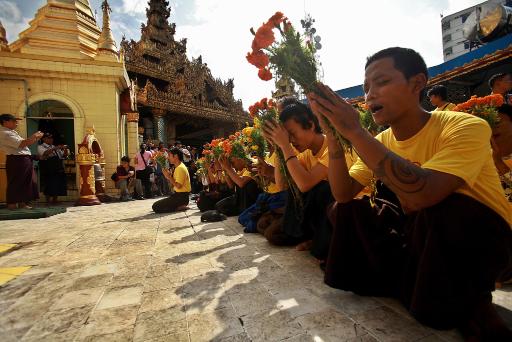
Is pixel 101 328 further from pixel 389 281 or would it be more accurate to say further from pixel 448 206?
pixel 448 206

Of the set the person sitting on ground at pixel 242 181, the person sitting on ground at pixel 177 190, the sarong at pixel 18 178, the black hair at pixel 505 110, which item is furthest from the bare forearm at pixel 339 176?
the sarong at pixel 18 178

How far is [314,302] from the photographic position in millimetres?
1558

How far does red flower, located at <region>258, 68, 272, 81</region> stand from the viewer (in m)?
1.83

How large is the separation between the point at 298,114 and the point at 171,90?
17.5m

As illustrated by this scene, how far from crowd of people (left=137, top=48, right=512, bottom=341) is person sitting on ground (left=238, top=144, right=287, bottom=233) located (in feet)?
3.64

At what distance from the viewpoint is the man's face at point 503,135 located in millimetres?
2205

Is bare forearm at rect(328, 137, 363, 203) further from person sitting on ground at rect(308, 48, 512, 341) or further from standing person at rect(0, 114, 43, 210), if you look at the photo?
standing person at rect(0, 114, 43, 210)

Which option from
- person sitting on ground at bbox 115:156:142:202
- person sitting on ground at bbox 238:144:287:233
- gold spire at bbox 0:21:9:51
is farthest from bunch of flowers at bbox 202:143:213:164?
gold spire at bbox 0:21:9:51

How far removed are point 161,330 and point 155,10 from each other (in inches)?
1036

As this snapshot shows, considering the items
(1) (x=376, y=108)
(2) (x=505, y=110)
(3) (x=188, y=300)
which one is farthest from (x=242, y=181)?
(2) (x=505, y=110)

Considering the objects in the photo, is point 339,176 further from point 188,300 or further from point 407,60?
point 188,300

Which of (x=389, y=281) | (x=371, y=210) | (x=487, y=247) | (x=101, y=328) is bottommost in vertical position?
(x=101, y=328)

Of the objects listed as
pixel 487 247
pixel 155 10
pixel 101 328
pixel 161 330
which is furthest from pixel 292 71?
pixel 155 10

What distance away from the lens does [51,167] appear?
7805 millimetres
